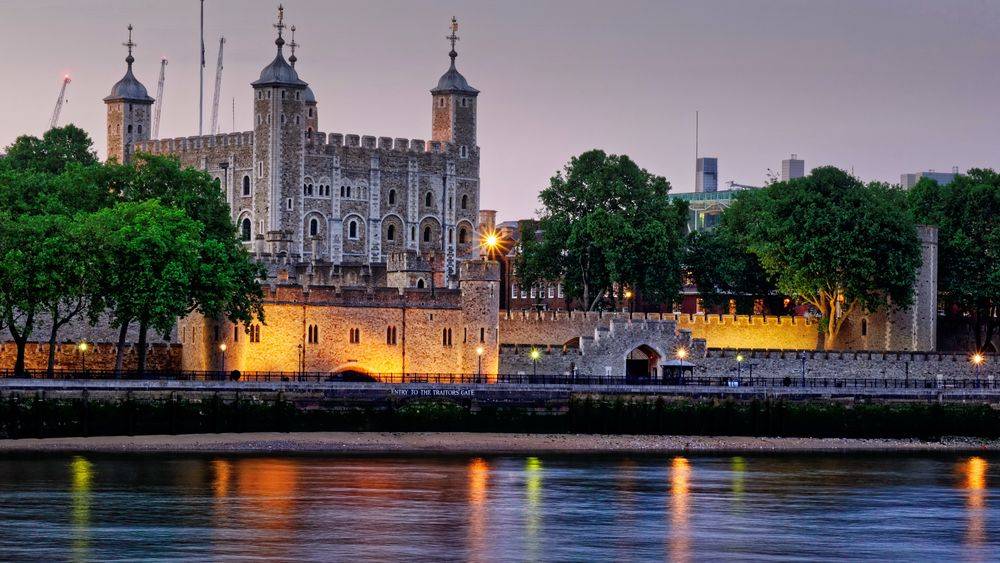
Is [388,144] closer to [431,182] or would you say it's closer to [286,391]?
[431,182]

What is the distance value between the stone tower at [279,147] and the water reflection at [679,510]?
178ft

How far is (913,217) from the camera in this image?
11056 centimetres

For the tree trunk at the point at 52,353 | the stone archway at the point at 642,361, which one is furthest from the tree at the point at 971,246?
the tree trunk at the point at 52,353

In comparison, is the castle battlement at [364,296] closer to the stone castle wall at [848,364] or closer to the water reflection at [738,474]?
the stone castle wall at [848,364]

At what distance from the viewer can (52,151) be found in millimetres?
113062

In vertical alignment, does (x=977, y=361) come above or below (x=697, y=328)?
below

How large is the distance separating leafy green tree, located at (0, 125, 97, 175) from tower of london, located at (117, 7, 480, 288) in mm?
10881

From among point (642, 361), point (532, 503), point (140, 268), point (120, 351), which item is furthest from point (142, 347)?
point (532, 503)

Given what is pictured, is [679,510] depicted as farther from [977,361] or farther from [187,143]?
[187,143]

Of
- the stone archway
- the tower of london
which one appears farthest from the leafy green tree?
the stone archway

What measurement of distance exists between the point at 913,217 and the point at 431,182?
37.6 meters

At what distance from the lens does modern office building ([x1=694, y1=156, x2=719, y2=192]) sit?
191m

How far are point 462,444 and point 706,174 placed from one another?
113 m

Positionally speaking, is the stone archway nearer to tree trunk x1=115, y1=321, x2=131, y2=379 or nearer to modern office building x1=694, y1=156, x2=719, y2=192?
tree trunk x1=115, y1=321, x2=131, y2=379
